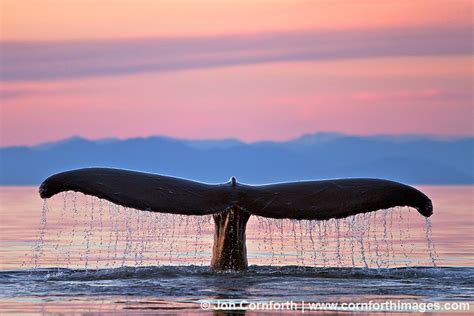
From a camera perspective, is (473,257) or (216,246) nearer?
(216,246)

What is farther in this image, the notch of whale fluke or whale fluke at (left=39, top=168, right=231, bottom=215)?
the notch of whale fluke

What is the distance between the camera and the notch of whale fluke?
563 inches

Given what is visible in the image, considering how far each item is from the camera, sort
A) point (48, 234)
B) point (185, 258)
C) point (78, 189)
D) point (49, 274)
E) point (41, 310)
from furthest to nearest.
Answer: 1. point (48, 234)
2. point (185, 258)
3. point (49, 274)
4. point (78, 189)
5. point (41, 310)

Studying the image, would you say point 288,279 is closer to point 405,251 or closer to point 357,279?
point 357,279

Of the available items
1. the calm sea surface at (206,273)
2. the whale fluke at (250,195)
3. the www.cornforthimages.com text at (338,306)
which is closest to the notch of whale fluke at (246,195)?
the whale fluke at (250,195)

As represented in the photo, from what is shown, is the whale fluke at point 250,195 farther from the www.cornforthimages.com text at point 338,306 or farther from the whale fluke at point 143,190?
the www.cornforthimages.com text at point 338,306

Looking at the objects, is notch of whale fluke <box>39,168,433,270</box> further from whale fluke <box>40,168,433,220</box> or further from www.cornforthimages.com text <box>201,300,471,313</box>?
www.cornforthimages.com text <box>201,300,471,313</box>

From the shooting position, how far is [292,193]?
49.3ft

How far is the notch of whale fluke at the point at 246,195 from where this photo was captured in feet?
47.0

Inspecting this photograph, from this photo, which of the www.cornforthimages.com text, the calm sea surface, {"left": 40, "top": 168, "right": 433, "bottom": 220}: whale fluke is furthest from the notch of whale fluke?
the www.cornforthimages.com text

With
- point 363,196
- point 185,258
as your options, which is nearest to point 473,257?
point 185,258

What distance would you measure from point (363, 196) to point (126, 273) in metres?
3.23

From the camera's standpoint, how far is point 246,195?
49.1ft

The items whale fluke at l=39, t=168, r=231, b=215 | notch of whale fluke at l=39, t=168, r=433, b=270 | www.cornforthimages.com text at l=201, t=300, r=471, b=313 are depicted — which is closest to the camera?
www.cornforthimages.com text at l=201, t=300, r=471, b=313
